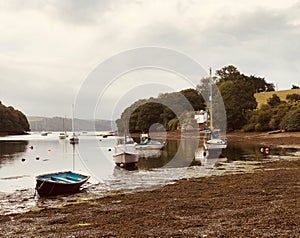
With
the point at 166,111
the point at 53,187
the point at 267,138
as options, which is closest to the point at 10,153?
the point at 53,187

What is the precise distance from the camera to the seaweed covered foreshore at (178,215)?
39.5 ft

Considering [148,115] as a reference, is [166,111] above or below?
above

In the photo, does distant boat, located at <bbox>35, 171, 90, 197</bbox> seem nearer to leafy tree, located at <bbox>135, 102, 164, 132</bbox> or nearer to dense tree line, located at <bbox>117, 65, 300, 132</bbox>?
dense tree line, located at <bbox>117, 65, 300, 132</bbox>

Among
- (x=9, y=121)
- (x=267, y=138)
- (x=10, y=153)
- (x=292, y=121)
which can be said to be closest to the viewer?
(x=10, y=153)

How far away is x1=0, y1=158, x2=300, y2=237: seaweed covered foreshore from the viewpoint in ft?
39.5

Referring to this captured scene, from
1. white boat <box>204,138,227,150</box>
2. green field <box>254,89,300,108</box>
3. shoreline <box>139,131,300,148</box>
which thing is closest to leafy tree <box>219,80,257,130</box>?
shoreline <box>139,131,300,148</box>

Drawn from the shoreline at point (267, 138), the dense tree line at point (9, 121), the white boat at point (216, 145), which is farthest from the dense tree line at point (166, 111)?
the white boat at point (216, 145)

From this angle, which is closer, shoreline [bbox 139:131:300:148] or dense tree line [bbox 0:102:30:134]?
shoreline [bbox 139:131:300:148]

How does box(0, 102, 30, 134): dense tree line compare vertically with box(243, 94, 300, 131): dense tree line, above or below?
above

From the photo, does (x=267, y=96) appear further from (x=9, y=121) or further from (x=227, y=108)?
(x=9, y=121)

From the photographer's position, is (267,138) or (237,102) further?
(237,102)

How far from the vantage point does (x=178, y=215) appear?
14.8 m

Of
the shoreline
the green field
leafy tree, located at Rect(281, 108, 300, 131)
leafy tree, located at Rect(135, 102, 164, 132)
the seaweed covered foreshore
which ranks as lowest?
the seaweed covered foreshore

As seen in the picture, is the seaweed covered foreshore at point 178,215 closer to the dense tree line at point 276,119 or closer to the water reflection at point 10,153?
the water reflection at point 10,153
